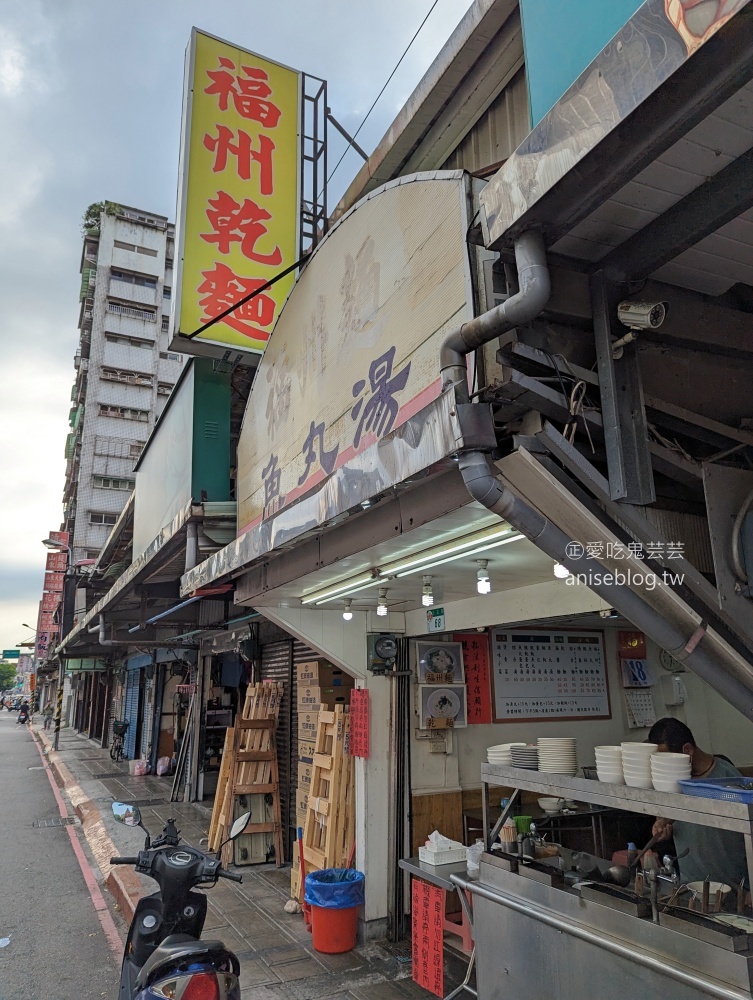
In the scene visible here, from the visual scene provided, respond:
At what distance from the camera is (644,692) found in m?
8.19

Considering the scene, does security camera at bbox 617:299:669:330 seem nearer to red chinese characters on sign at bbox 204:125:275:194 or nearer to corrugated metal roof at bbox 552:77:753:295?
corrugated metal roof at bbox 552:77:753:295

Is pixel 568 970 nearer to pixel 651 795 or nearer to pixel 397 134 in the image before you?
pixel 651 795

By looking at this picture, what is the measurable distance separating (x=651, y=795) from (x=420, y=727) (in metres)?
3.96

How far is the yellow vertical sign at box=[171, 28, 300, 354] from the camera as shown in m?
7.36

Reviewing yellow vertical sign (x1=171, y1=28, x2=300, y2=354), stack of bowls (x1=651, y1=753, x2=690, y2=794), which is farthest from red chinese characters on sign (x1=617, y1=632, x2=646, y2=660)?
yellow vertical sign (x1=171, y1=28, x2=300, y2=354)

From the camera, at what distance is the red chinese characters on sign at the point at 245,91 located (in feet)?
24.5

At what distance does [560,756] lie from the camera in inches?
163

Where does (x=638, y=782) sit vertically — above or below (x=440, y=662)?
below

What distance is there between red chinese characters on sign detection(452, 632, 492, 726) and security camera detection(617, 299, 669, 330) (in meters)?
5.29

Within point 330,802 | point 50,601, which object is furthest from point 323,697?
point 50,601

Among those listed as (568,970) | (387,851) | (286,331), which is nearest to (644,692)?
(387,851)

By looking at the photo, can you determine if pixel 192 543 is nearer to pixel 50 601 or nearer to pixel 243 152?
pixel 243 152

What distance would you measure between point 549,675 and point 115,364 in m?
44.4

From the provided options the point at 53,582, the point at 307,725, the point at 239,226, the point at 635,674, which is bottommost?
the point at 307,725
